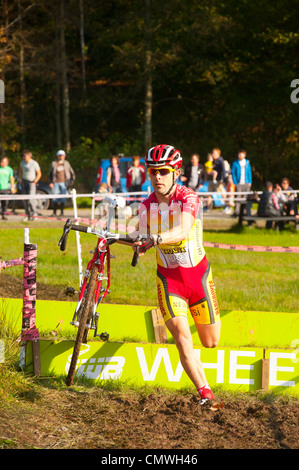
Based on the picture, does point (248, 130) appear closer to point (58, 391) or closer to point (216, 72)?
point (216, 72)

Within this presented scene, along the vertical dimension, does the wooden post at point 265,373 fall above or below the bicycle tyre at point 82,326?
below

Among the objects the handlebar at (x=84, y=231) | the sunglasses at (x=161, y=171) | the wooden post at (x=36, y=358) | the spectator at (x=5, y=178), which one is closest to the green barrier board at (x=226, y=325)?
the wooden post at (x=36, y=358)

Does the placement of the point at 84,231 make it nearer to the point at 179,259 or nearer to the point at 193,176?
the point at 179,259

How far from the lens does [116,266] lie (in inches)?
491

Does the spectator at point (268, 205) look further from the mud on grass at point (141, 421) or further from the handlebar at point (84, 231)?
the handlebar at point (84, 231)

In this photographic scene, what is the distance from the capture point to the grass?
32.8 ft

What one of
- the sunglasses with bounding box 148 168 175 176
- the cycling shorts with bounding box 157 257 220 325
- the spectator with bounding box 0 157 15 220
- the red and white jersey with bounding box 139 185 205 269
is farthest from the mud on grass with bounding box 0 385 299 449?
the spectator with bounding box 0 157 15 220

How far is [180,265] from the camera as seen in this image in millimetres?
6105

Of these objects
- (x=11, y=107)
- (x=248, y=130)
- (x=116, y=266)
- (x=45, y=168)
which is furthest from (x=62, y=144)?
(x=116, y=266)

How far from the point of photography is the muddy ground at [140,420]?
17.6 ft

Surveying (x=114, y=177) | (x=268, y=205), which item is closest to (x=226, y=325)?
(x=268, y=205)

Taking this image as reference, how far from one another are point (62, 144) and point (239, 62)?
10.7 metres

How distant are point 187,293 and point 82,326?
3.15 feet

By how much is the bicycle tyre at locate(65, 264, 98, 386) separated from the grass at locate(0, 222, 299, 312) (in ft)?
11.2
